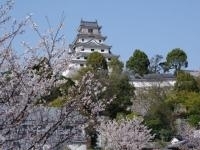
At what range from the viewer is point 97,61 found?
151ft

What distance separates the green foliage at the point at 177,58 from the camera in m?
51.8

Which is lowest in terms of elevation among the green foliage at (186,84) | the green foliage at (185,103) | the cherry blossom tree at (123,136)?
the cherry blossom tree at (123,136)

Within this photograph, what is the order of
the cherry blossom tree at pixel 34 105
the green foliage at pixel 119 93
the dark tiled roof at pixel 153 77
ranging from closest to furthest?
the cherry blossom tree at pixel 34 105 → the green foliage at pixel 119 93 → the dark tiled roof at pixel 153 77

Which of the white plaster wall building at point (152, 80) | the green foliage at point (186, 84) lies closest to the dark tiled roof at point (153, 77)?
the white plaster wall building at point (152, 80)

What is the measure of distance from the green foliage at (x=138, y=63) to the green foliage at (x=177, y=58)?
2.85 m

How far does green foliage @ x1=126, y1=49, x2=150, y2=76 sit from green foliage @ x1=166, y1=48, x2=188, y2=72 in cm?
285

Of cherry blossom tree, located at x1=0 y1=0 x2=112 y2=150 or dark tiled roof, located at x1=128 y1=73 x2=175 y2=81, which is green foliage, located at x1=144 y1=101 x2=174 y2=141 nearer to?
dark tiled roof, located at x1=128 y1=73 x2=175 y2=81

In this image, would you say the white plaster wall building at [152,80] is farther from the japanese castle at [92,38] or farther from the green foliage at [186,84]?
the japanese castle at [92,38]

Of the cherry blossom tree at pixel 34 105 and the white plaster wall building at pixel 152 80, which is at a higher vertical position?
the white plaster wall building at pixel 152 80

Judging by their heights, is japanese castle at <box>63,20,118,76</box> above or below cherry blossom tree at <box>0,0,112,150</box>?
above

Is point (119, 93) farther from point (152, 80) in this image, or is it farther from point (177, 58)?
point (177, 58)

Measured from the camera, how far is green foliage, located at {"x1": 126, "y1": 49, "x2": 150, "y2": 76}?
50406mm

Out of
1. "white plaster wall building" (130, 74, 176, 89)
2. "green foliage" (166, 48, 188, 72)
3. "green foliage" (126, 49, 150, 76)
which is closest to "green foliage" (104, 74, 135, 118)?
"white plaster wall building" (130, 74, 176, 89)

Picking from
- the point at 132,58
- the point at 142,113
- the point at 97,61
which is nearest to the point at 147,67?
the point at 132,58
